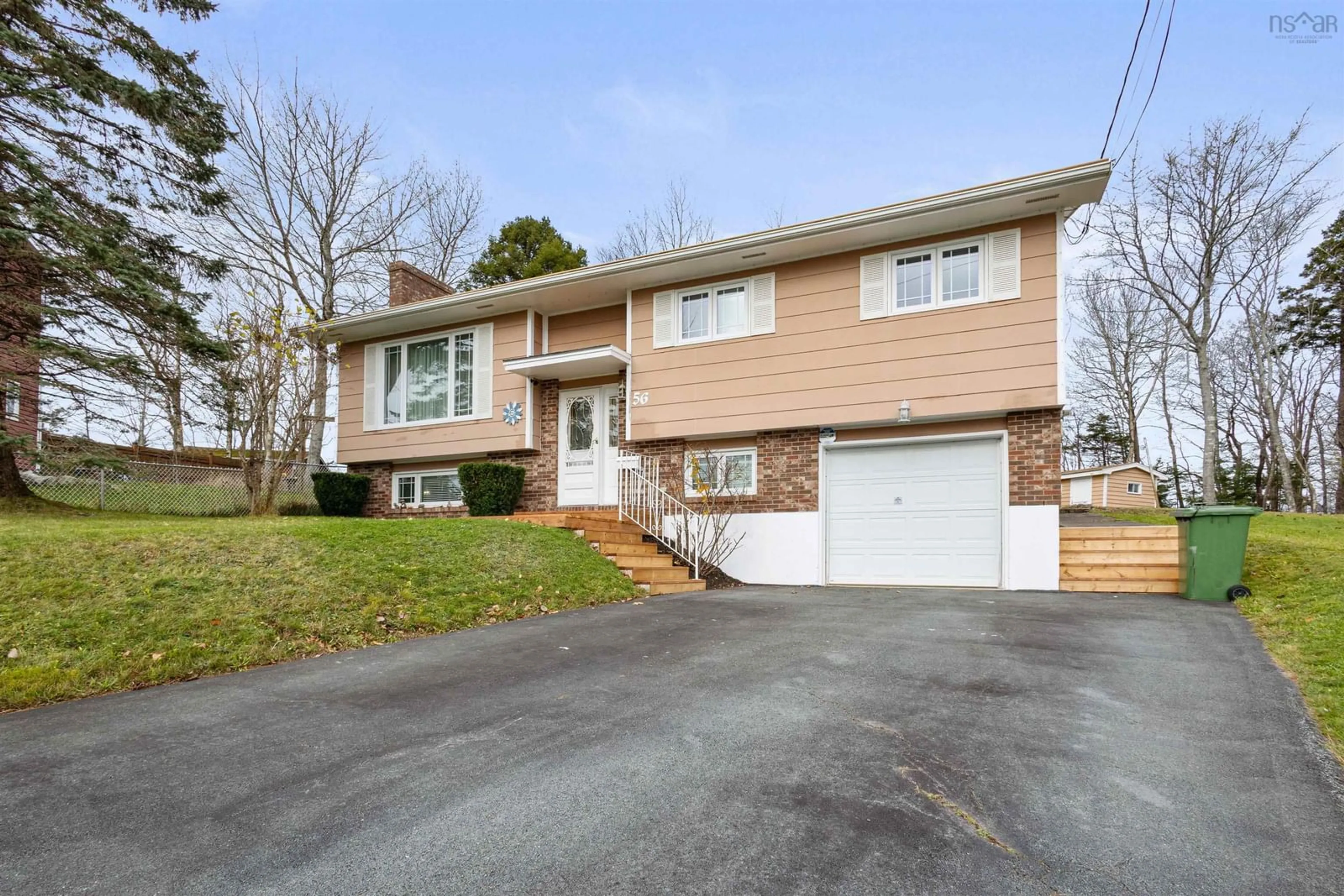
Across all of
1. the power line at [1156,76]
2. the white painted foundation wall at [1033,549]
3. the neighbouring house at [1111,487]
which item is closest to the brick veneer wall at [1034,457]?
the white painted foundation wall at [1033,549]

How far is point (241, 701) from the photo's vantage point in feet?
12.7

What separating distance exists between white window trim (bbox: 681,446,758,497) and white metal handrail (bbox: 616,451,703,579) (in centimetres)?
30

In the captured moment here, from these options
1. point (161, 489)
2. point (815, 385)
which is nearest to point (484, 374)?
point (161, 489)

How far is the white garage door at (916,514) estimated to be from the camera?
8914mm

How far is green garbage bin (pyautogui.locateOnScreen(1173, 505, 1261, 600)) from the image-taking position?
7.07 m

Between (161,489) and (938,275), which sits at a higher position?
(938,275)

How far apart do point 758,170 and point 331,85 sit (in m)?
11.5

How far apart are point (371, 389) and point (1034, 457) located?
11.2 m

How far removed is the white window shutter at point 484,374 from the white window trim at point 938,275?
262 inches

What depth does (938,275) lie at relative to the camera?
30.3 feet

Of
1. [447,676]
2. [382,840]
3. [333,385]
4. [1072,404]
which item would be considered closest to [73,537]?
[447,676]

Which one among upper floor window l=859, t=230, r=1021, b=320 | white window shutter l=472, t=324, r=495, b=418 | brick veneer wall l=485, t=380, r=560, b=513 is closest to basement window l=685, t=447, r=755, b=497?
brick veneer wall l=485, t=380, r=560, b=513

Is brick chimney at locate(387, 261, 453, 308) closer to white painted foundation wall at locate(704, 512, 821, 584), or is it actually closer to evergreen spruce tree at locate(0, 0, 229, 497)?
evergreen spruce tree at locate(0, 0, 229, 497)

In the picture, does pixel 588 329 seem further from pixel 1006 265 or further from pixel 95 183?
pixel 95 183
